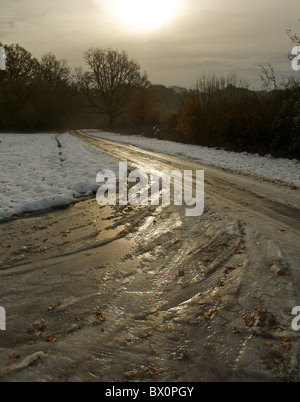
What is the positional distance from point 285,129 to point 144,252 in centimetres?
1565

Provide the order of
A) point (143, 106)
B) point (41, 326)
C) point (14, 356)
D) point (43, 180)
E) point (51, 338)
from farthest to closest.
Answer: point (143, 106) < point (43, 180) < point (41, 326) < point (51, 338) < point (14, 356)

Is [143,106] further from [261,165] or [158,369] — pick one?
[158,369]

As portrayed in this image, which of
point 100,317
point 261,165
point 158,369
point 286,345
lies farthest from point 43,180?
point 261,165

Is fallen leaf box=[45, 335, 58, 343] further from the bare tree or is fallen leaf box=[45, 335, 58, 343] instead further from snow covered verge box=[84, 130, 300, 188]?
the bare tree

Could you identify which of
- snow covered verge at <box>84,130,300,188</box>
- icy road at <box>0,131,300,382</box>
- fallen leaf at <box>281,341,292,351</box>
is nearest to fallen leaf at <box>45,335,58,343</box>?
icy road at <box>0,131,300,382</box>

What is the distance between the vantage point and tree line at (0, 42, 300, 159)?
1862 centimetres

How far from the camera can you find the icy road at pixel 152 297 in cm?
276

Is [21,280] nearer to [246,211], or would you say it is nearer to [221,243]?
[221,243]

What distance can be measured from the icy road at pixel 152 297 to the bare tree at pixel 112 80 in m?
49.6

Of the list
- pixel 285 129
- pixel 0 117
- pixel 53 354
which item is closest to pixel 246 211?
pixel 53 354

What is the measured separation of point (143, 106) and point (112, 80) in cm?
1044

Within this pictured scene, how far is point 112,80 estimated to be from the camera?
51.9 meters

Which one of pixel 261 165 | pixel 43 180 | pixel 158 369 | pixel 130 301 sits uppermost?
pixel 261 165

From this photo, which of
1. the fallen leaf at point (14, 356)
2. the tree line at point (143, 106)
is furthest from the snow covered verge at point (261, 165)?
the fallen leaf at point (14, 356)
